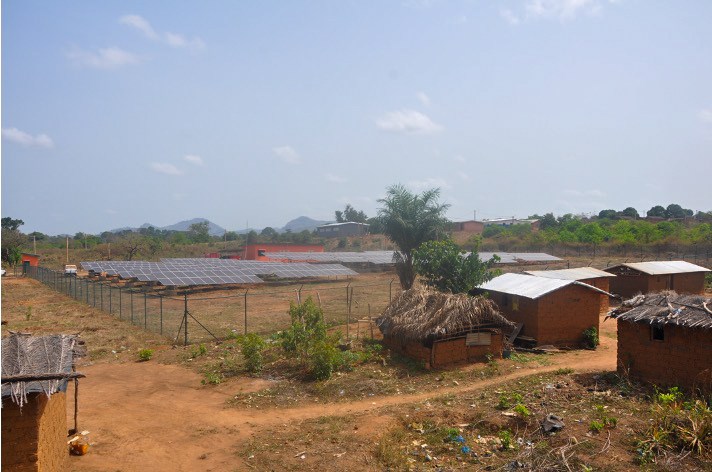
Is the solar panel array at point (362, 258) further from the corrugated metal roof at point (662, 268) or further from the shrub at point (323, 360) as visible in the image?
the shrub at point (323, 360)

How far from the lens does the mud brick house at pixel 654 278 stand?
2788 centimetres

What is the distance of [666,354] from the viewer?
12945mm

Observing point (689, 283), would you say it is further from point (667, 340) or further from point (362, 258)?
point (362, 258)

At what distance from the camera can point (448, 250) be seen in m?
22.6

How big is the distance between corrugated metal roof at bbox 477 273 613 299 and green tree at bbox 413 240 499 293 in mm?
528

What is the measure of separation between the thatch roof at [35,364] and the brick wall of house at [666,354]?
42.5ft

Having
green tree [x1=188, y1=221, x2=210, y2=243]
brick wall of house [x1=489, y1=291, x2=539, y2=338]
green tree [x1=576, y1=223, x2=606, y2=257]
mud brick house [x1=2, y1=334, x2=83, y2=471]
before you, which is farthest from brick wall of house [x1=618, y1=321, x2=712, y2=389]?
green tree [x1=188, y1=221, x2=210, y2=243]

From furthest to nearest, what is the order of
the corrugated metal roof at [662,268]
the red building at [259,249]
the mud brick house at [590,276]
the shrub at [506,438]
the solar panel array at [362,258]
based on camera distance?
1. the red building at [259,249]
2. the solar panel array at [362,258]
3. the corrugated metal roof at [662,268]
4. the mud brick house at [590,276]
5. the shrub at [506,438]

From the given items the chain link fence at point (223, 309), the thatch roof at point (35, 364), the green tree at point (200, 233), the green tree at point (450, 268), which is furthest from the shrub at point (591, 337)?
the green tree at point (200, 233)

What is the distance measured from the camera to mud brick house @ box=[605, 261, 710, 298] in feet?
91.5

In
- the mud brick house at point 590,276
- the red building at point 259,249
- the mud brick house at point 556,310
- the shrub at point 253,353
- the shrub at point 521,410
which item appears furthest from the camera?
the red building at point 259,249

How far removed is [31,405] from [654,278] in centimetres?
2897

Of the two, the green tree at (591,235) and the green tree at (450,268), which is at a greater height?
the green tree at (591,235)

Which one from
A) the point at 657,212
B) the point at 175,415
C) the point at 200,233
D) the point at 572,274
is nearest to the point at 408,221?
the point at 572,274
